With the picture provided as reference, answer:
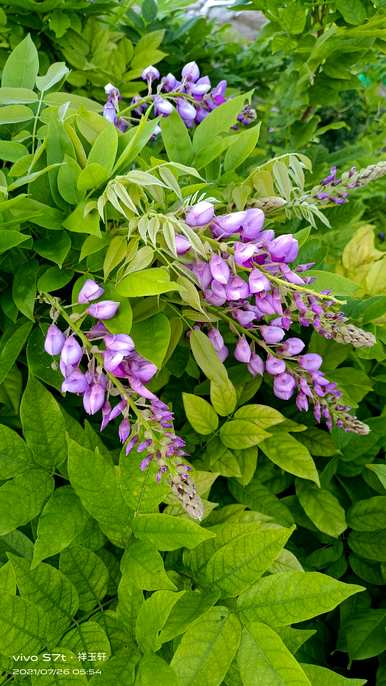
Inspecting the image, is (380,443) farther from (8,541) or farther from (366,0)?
(366,0)

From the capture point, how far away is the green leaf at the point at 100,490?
0.80 m

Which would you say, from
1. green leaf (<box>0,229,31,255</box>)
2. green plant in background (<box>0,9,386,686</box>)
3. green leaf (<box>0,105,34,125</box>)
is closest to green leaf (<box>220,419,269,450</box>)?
green plant in background (<box>0,9,386,686</box>)

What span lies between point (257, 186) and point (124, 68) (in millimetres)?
745

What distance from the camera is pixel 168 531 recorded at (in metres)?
0.79

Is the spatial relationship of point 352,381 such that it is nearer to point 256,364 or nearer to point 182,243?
point 256,364

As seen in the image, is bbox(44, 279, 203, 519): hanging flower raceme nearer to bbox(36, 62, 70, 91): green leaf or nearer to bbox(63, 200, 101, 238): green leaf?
bbox(63, 200, 101, 238): green leaf

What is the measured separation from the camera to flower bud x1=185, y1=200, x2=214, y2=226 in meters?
0.73

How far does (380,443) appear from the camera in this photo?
3.66 feet

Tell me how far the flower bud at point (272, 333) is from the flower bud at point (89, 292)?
26cm

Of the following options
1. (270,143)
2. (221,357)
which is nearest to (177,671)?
(221,357)

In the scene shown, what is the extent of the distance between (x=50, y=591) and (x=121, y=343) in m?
0.33

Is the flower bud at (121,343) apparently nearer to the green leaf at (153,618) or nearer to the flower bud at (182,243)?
the flower bud at (182,243)

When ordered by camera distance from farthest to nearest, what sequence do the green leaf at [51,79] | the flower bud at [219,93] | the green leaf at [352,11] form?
the green leaf at [352,11], the flower bud at [219,93], the green leaf at [51,79]

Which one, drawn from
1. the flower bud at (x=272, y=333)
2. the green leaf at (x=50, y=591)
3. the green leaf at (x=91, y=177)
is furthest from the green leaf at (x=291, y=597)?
the green leaf at (x=91, y=177)
